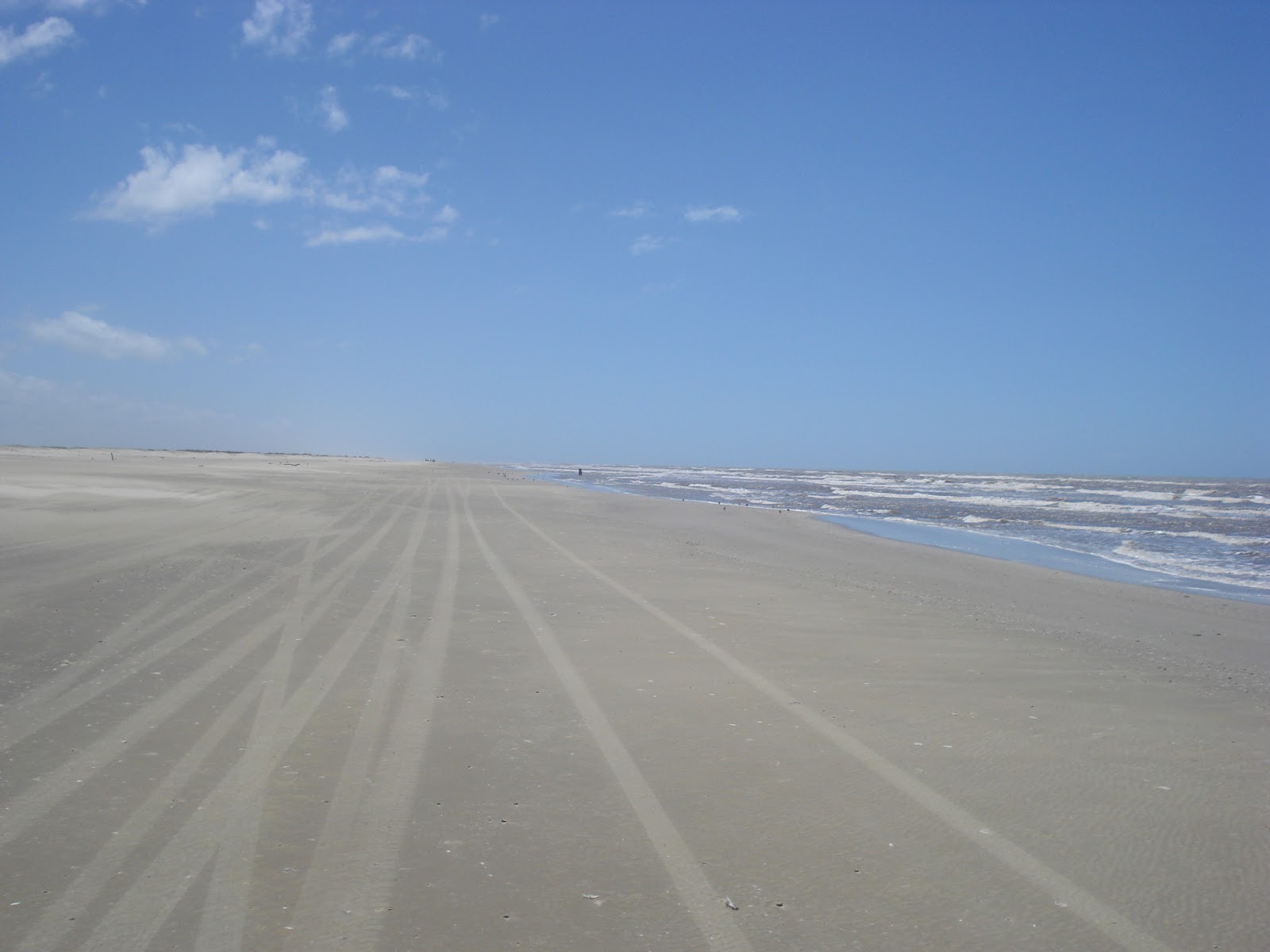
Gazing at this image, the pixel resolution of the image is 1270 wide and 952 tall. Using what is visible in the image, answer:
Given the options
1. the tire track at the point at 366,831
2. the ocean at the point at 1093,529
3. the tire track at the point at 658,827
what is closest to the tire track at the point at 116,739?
the tire track at the point at 366,831

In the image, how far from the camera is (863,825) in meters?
4.05

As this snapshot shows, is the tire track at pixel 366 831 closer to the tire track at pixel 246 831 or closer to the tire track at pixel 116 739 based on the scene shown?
the tire track at pixel 246 831

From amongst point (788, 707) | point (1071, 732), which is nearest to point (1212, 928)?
point (1071, 732)

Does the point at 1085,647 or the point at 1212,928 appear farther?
the point at 1085,647

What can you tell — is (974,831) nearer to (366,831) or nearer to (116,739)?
(366,831)

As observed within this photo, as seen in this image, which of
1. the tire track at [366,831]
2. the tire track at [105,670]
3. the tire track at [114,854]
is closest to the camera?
the tire track at [114,854]

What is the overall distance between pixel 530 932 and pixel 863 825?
1.83m

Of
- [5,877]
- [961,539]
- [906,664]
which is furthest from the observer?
[961,539]

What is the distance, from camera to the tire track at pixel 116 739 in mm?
3831

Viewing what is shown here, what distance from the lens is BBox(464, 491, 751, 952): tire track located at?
3.13m

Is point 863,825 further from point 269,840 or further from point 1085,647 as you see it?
point 1085,647

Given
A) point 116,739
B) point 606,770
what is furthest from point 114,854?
point 606,770

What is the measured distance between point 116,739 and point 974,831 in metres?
4.84

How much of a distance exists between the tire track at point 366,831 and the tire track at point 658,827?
3.60 ft
